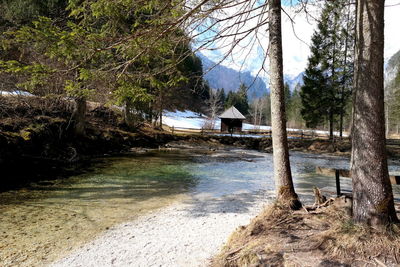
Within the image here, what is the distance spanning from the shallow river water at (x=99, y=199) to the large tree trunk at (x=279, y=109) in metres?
1.80

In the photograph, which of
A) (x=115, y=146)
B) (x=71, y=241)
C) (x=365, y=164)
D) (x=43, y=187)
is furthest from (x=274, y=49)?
(x=115, y=146)

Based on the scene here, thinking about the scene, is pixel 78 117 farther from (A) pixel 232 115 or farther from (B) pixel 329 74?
(B) pixel 329 74

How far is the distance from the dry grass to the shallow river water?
88.4 inches

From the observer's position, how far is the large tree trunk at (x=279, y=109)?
15.1 ft

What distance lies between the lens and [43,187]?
8383 millimetres

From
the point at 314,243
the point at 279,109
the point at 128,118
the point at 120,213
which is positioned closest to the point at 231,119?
the point at 128,118

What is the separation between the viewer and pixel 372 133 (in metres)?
3.19

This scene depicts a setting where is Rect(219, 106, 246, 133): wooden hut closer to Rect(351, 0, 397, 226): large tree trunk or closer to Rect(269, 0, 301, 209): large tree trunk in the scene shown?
Rect(269, 0, 301, 209): large tree trunk

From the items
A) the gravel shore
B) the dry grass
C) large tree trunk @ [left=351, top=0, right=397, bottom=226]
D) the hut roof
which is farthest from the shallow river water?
the hut roof

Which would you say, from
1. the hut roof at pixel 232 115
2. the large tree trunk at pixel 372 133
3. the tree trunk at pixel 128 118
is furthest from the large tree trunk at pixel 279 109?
the hut roof at pixel 232 115

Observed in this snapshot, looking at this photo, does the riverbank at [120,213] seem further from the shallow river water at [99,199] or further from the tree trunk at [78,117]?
the tree trunk at [78,117]

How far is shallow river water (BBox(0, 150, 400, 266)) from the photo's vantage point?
4508 mm

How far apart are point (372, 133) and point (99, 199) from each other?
6590 mm

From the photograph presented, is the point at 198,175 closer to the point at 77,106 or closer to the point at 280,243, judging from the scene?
the point at 280,243
